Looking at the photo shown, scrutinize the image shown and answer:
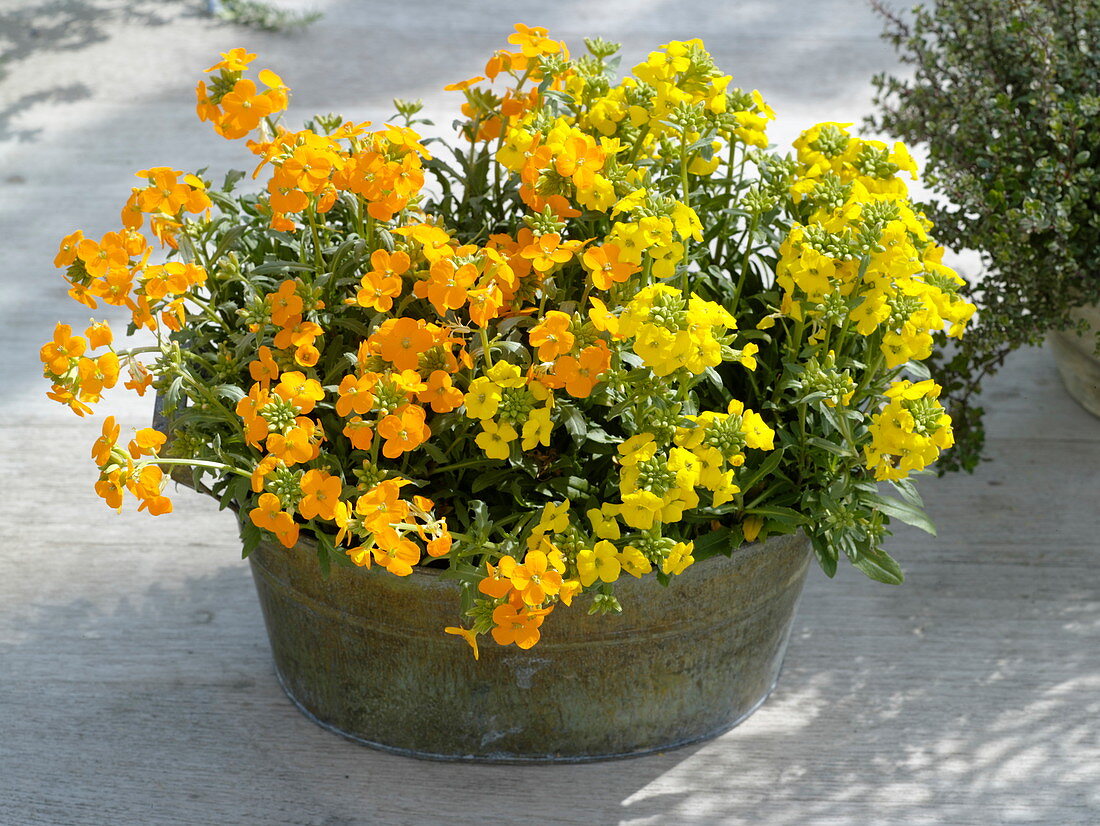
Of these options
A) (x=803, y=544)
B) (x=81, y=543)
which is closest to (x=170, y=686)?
(x=81, y=543)

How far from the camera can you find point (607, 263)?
1.20 metres

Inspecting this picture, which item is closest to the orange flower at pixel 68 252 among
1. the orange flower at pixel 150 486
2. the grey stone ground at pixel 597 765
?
the orange flower at pixel 150 486

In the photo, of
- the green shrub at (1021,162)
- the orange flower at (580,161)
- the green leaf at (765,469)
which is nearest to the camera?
the orange flower at (580,161)

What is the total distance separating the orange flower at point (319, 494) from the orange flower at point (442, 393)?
12 cm

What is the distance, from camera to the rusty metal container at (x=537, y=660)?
140 cm

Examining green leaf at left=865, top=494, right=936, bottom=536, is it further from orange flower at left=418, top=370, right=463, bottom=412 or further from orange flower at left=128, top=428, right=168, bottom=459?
orange flower at left=128, top=428, right=168, bottom=459

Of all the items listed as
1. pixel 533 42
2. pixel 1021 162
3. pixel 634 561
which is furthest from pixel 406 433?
pixel 1021 162

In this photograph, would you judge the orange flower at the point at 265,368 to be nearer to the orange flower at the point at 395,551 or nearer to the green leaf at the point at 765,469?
the orange flower at the point at 395,551

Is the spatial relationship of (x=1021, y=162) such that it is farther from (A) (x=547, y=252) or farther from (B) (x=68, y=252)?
(B) (x=68, y=252)

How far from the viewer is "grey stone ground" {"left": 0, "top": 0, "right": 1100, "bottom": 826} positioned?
61.6 inches

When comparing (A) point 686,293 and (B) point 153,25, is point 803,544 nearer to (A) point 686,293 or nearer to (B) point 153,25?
(A) point 686,293

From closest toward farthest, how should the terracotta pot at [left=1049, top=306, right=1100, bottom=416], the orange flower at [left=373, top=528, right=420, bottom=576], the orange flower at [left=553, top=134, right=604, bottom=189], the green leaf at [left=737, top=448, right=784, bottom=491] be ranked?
the orange flower at [left=373, top=528, right=420, bottom=576] < the orange flower at [left=553, top=134, right=604, bottom=189] < the green leaf at [left=737, top=448, right=784, bottom=491] < the terracotta pot at [left=1049, top=306, right=1100, bottom=416]

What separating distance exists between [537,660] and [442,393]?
0.41 meters

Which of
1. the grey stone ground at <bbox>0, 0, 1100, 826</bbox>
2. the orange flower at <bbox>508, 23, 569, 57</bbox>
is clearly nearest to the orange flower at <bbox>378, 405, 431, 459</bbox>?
the orange flower at <bbox>508, 23, 569, 57</bbox>
